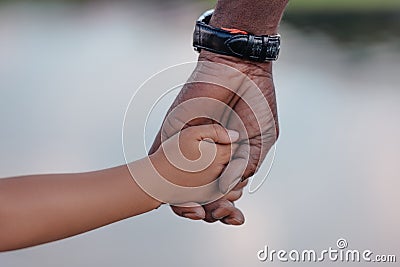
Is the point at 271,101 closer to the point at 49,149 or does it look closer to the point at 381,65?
the point at 49,149

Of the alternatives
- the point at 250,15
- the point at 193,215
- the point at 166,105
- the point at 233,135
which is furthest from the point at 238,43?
the point at 166,105

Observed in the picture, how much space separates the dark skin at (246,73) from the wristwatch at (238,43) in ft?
0.05

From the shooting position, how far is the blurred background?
9.27ft

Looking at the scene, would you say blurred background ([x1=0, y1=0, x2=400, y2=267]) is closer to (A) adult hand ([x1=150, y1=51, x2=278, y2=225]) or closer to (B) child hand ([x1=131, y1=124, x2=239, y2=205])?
(A) adult hand ([x1=150, y1=51, x2=278, y2=225])

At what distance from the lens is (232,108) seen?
1.48m

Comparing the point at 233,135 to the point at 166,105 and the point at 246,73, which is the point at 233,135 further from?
the point at 166,105

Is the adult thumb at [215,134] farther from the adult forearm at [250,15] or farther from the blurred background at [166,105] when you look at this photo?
the blurred background at [166,105]

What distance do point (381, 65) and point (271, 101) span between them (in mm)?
3813

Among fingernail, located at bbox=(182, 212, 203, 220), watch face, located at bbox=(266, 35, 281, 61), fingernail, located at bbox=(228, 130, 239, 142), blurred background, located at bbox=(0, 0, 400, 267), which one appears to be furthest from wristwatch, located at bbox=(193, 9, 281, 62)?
blurred background, located at bbox=(0, 0, 400, 267)

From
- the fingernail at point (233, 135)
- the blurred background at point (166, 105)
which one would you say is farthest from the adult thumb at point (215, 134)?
the blurred background at point (166, 105)

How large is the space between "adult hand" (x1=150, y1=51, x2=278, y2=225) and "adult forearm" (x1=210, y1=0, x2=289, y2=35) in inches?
2.0

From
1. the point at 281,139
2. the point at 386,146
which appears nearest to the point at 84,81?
the point at 281,139

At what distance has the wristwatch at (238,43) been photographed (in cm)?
146

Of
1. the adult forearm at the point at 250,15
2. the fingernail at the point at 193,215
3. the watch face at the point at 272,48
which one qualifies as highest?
the adult forearm at the point at 250,15
